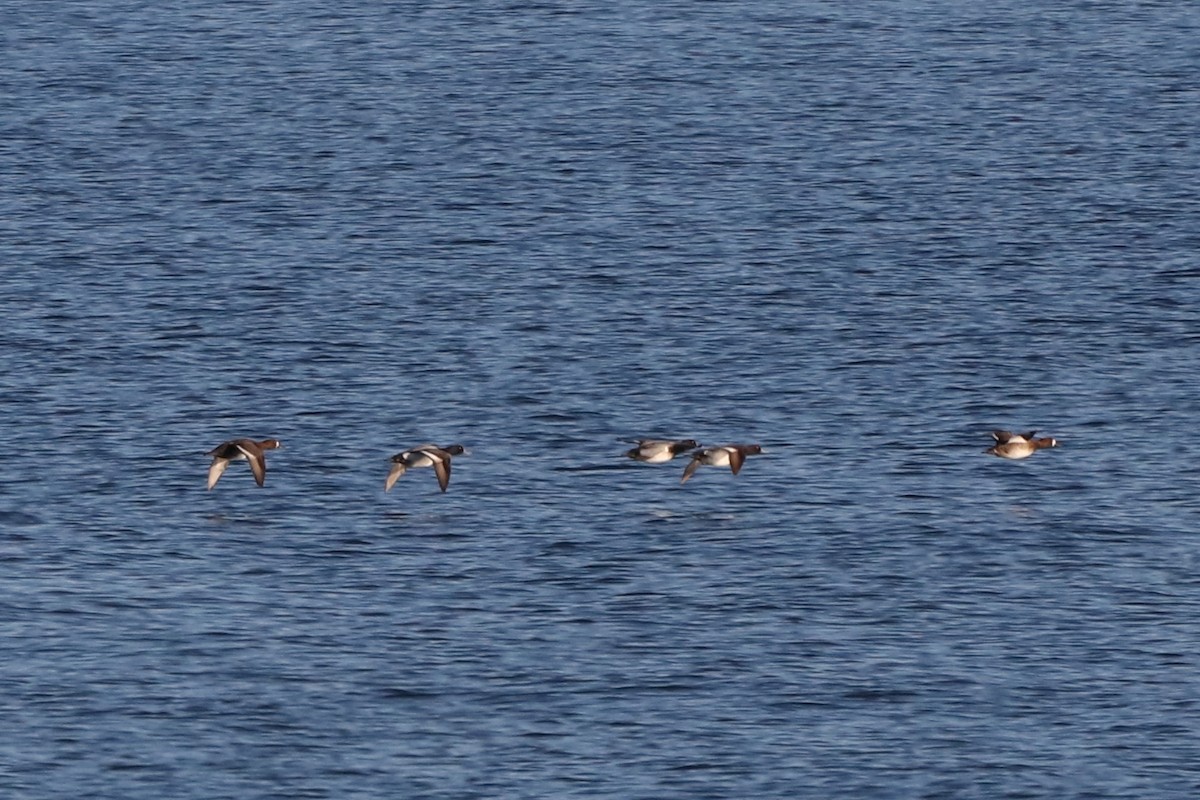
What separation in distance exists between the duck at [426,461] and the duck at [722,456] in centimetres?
448

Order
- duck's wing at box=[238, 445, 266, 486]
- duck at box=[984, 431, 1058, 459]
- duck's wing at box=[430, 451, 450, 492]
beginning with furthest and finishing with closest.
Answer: duck at box=[984, 431, 1058, 459] → duck's wing at box=[430, 451, 450, 492] → duck's wing at box=[238, 445, 266, 486]

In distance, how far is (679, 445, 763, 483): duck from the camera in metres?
50.8

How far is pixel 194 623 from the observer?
44.7 metres

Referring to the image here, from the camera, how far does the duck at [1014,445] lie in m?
52.2

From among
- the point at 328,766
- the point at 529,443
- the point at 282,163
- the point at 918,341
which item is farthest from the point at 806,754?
the point at 282,163

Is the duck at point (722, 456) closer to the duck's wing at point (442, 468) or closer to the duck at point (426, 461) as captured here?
the duck at point (426, 461)

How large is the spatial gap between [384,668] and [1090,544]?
14142 mm

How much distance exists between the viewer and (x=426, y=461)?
5094cm

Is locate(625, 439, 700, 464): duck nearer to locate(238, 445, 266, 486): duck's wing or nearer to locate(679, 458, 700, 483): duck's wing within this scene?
locate(679, 458, 700, 483): duck's wing

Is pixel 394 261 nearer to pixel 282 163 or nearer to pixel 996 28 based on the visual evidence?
pixel 282 163

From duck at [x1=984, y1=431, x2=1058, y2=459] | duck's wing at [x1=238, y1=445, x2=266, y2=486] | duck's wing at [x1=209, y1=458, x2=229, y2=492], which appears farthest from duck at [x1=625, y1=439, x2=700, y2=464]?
duck's wing at [x1=209, y1=458, x2=229, y2=492]

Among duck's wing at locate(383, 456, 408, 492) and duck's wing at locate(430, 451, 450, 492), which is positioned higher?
duck's wing at locate(430, 451, 450, 492)

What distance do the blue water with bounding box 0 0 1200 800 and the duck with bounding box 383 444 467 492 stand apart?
0.80 meters

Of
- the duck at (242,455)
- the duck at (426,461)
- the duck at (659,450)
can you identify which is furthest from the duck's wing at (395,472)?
the duck at (659,450)
